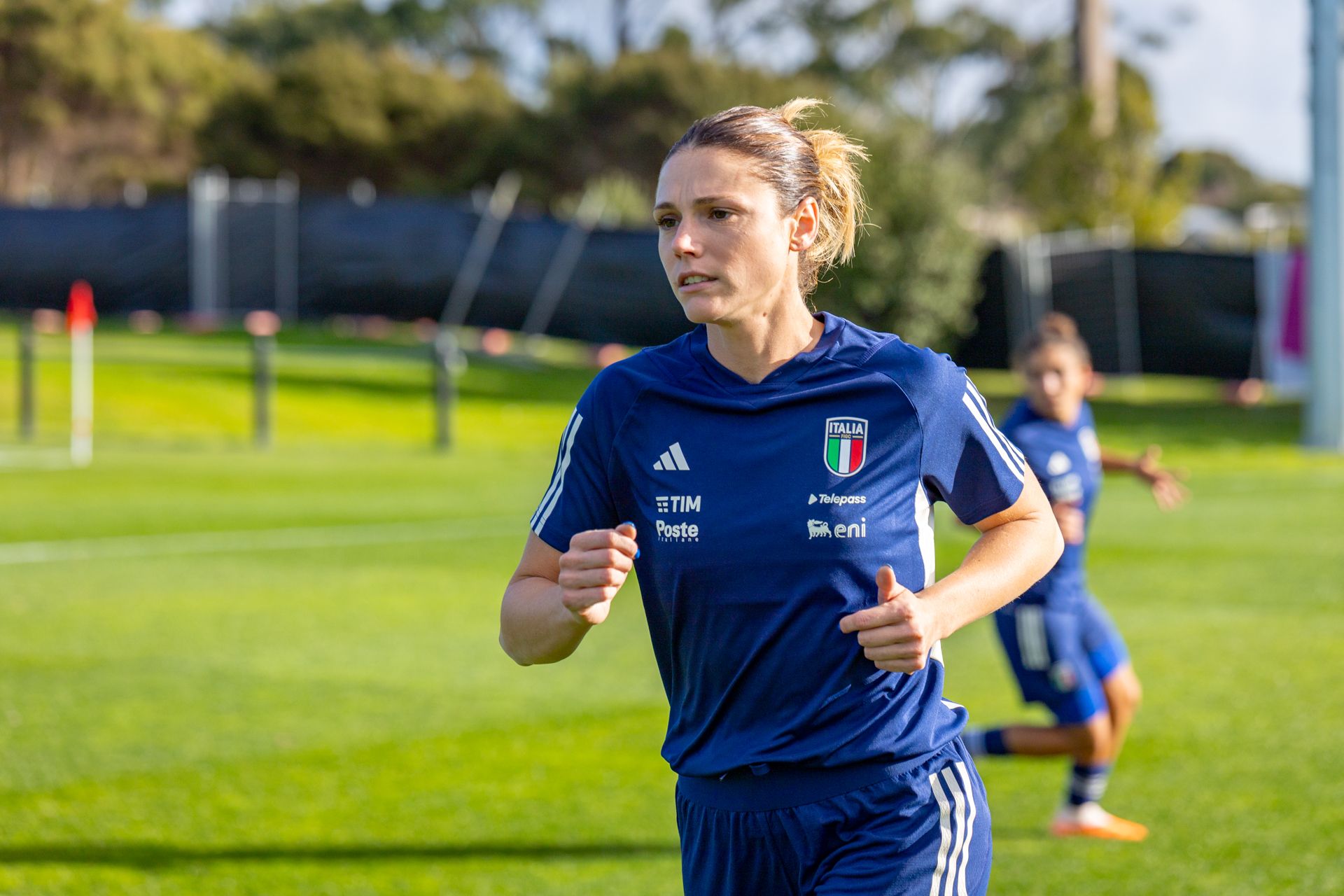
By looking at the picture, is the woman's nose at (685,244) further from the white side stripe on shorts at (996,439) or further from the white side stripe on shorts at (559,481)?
the white side stripe on shorts at (996,439)

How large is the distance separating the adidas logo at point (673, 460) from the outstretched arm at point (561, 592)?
22cm

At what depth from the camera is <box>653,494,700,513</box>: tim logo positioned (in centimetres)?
323

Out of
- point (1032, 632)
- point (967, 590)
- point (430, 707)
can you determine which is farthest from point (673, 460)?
point (430, 707)

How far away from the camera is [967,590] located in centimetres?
318

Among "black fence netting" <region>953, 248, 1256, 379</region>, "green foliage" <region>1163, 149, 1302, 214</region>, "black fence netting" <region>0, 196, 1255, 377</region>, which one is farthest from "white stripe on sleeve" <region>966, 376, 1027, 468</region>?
"green foliage" <region>1163, 149, 1302, 214</region>

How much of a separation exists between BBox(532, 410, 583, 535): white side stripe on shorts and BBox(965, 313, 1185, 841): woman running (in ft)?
11.0

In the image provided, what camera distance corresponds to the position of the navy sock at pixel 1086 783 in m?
6.43

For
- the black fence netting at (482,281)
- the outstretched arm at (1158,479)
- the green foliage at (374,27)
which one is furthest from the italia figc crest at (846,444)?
the green foliage at (374,27)

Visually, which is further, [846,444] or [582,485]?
[582,485]

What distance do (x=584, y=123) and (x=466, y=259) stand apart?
85.9 ft

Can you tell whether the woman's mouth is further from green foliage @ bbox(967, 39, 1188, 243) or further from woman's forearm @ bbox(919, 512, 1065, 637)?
green foliage @ bbox(967, 39, 1188, 243)

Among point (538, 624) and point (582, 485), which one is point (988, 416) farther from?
point (538, 624)

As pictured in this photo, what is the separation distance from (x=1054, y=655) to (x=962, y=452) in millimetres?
3367

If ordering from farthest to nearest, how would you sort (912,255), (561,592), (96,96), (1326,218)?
(96,96) → (912,255) → (1326,218) → (561,592)
